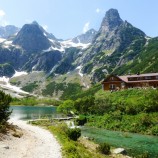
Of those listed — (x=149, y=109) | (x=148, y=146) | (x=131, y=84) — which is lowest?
(x=148, y=146)

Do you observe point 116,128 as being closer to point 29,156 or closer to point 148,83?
point 29,156

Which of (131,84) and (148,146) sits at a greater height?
(131,84)

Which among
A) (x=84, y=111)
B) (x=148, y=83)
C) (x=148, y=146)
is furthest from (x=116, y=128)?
(x=148, y=83)

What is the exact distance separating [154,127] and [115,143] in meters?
17.8

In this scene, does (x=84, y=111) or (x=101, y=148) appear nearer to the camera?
(x=101, y=148)

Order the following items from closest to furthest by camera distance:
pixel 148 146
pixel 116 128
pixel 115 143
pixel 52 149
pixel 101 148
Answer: pixel 52 149 → pixel 101 148 → pixel 148 146 → pixel 115 143 → pixel 116 128

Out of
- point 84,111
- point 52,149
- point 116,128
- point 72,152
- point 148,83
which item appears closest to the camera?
point 72,152

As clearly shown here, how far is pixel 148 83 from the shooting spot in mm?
132500

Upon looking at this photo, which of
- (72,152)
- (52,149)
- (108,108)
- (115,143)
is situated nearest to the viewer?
(72,152)

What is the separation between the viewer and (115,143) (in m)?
57.0

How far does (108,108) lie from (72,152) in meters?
63.9

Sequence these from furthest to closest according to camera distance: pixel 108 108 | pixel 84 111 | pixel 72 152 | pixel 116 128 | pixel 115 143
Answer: pixel 84 111 < pixel 108 108 < pixel 116 128 < pixel 115 143 < pixel 72 152

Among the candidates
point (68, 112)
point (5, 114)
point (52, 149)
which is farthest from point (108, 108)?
point (52, 149)

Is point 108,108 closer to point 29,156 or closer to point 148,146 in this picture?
point 148,146
